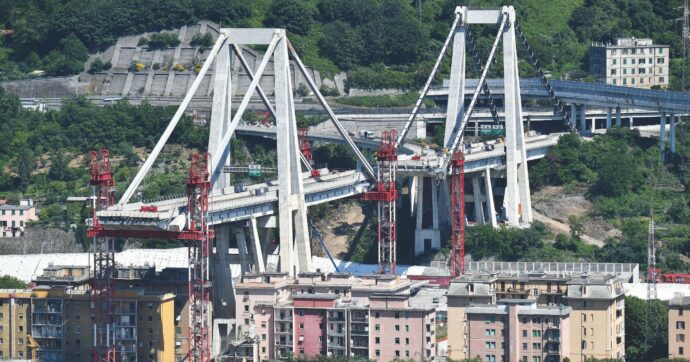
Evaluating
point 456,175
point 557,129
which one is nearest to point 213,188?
point 456,175

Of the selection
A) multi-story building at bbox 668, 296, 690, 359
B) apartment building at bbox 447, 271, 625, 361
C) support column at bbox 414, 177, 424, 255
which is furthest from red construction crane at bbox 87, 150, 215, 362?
support column at bbox 414, 177, 424, 255

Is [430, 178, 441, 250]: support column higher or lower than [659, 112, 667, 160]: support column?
lower

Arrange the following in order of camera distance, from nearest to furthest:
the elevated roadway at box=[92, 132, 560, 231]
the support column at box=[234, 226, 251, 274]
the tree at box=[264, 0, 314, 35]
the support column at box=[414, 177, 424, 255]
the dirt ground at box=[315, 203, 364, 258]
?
the elevated roadway at box=[92, 132, 560, 231]
the support column at box=[234, 226, 251, 274]
the support column at box=[414, 177, 424, 255]
the dirt ground at box=[315, 203, 364, 258]
the tree at box=[264, 0, 314, 35]

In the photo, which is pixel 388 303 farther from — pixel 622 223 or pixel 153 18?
pixel 153 18

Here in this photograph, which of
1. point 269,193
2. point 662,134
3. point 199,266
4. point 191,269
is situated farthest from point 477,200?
point 191,269

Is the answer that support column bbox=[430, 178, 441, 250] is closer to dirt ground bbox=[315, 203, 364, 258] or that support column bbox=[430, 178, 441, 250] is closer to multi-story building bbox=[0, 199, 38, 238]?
dirt ground bbox=[315, 203, 364, 258]

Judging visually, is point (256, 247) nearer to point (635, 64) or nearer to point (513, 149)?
point (513, 149)
